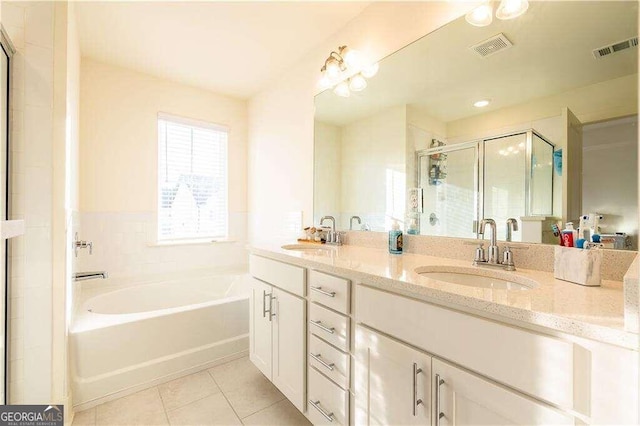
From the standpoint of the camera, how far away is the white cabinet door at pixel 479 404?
0.67 meters

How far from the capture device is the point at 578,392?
2.03 feet

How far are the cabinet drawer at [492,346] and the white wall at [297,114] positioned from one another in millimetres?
1459

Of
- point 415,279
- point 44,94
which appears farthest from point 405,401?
point 44,94

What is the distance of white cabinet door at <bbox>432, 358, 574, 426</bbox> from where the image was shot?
26.5 inches

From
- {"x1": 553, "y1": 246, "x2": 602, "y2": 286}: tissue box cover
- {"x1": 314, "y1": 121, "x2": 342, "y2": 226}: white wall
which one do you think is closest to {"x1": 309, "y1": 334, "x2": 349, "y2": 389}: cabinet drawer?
{"x1": 553, "y1": 246, "x2": 602, "y2": 286}: tissue box cover

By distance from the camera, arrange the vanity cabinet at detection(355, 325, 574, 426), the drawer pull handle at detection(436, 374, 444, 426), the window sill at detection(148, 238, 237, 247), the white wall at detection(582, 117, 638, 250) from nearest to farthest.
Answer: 1. the vanity cabinet at detection(355, 325, 574, 426)
2. the drawer pull handle at detection(436, 374, 444, 426)
3. the white wall at detection(582, 117, 638, 250)
4. the window sill at detection(148, 238, 237, 247)

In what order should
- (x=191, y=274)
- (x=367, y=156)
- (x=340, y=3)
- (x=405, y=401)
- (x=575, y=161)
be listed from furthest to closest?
(x=191, y=274) < (x=367, y=156) < (x=340, y=3) < (x=575, y=161) < (x=405, y=401)

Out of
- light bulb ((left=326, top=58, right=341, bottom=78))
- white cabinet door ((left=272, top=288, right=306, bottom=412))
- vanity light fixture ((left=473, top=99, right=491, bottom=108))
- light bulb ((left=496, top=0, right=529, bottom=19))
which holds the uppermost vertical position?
light bulb ((left=326, top=58, right=341, bottom=78))

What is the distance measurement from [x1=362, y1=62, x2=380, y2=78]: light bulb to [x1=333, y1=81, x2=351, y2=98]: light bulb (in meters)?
0.17

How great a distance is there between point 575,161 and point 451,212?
528 mm

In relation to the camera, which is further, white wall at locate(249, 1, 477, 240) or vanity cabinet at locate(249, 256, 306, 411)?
white wall at locate(249, 1, 477, 240)


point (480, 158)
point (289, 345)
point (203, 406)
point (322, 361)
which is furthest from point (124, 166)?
point (480, 158)

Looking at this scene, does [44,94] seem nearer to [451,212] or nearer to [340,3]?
[340,3]

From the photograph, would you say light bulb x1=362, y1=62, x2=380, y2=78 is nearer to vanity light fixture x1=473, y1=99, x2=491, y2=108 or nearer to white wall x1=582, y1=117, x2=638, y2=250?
vanity light fixture x1=473, y1=99, x2=491, y2=108
